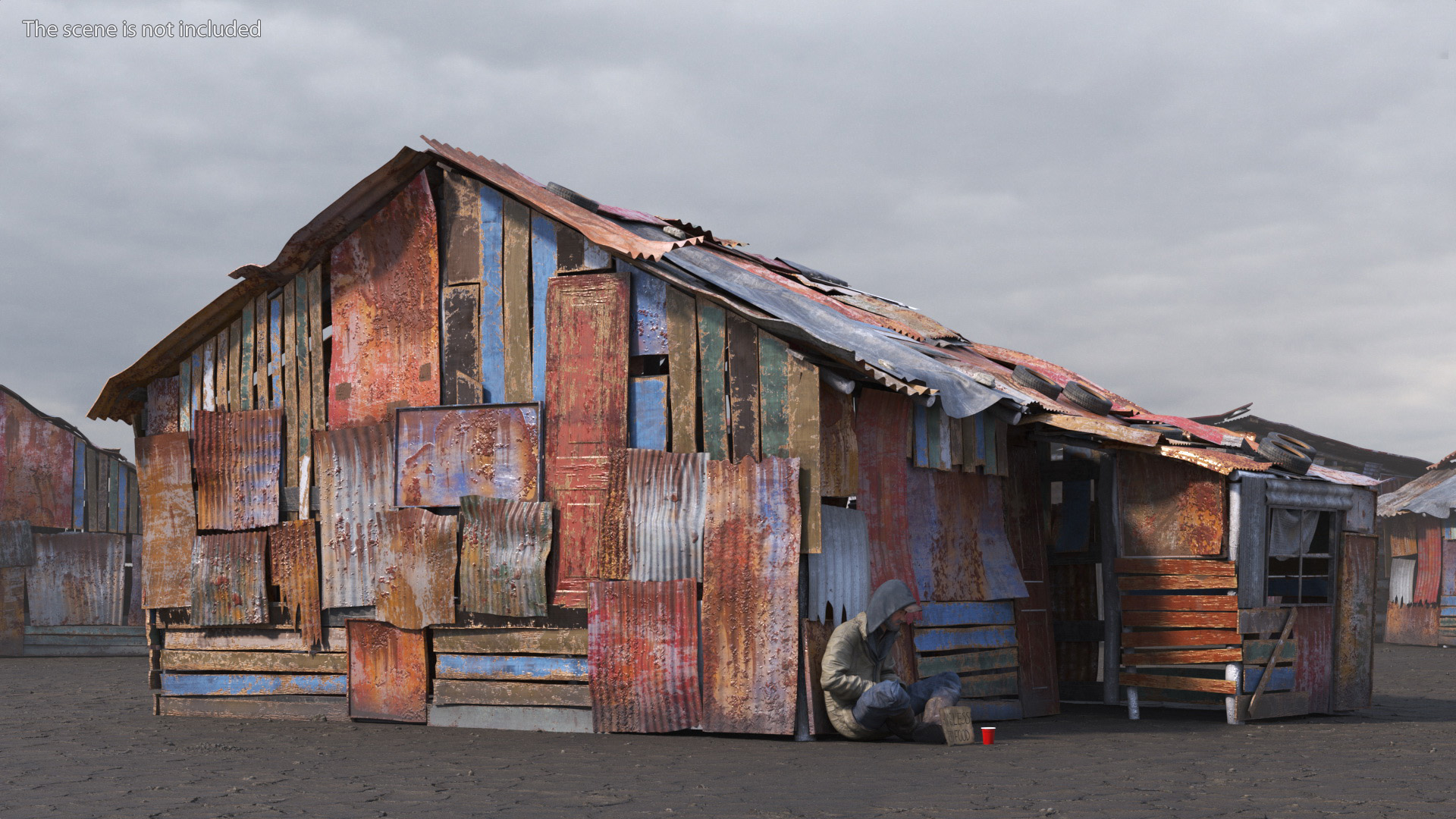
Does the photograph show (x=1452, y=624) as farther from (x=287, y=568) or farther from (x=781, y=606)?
(x=287, y=568)

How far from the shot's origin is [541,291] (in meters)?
11.4

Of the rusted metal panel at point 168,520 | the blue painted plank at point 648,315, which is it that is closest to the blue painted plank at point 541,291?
the blue painted plank at point 648,315

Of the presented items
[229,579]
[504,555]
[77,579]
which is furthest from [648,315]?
[77,579]

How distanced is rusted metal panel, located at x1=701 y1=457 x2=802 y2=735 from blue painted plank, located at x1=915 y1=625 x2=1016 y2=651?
1497 millimetres

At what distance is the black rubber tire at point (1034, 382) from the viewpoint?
43.6 feet

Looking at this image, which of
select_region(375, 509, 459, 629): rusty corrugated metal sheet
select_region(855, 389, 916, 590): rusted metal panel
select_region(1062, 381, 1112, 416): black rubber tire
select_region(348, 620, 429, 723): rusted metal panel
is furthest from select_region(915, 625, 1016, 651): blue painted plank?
select_region(348, 620, 429, 723): rusted metal panel

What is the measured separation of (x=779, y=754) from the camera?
364 inches

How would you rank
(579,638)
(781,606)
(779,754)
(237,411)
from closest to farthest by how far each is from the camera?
(779,754) → (781,606) → (579,638) → (237,411)

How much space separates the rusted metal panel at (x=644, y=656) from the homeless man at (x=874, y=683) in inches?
45.6

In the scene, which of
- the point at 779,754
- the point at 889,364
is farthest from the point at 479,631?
the point at 889,364

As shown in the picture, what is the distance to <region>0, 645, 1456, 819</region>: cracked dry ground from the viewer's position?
23.1 feet

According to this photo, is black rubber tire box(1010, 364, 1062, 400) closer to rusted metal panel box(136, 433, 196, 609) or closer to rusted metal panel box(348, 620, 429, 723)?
rusted metal panel box(348, 620, 429, 723)

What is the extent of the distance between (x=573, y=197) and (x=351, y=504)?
4.25 metres

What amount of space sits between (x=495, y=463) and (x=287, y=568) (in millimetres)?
2563
